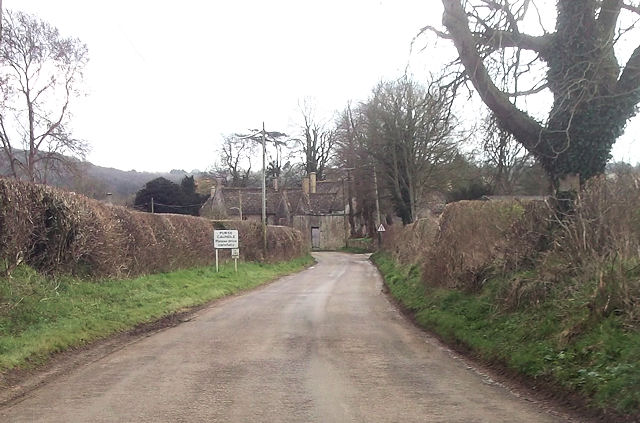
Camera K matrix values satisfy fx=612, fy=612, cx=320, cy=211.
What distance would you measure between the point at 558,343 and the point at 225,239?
68.8 ft

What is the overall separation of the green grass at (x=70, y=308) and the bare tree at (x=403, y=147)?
3105 centimetres

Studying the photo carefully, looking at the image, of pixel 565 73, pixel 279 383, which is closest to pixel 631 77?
pixel 565 73

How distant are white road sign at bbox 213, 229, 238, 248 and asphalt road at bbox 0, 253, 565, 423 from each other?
47.5ft

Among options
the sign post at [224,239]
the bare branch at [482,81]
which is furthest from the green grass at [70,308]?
the bare branch at [482,81]

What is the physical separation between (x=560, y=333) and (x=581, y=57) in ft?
21.2

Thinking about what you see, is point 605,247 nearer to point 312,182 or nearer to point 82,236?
point 82,236

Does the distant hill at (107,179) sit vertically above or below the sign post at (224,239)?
above

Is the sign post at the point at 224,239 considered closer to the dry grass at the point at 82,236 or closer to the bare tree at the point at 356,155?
the dry grass at the point at 82,236

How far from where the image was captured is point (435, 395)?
278 inches

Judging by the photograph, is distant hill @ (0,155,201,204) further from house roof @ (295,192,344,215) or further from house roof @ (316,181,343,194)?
house roof @ (316,181,343,194)

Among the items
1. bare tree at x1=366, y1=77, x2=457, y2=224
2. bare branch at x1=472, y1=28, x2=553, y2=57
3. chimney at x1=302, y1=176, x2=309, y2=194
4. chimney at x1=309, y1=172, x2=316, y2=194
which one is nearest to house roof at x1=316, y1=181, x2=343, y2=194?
chimney at x1=309, y1=172, x2=316, y2=194

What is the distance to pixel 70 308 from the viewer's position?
12.4 metres

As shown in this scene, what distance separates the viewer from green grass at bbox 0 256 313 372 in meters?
9.59

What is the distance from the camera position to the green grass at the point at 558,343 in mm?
6371
